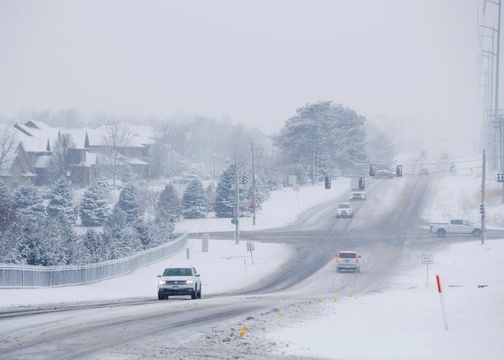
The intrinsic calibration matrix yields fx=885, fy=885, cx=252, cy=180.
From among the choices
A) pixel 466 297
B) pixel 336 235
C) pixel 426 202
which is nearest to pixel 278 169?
pixel 426 202

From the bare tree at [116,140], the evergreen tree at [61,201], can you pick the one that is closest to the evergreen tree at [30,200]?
the evergreen tree at [61,201]

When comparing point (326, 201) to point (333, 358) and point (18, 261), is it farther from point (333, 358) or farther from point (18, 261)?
point (333, 358)

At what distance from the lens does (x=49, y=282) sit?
154 ft

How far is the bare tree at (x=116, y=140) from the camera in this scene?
167m

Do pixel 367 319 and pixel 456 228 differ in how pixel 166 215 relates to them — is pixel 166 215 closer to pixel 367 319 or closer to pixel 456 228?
pixel 456 228

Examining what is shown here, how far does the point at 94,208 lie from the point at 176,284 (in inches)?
2843

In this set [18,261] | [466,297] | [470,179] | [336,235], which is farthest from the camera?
[470,179]

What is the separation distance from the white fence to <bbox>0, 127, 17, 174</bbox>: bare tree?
69918 millimetres

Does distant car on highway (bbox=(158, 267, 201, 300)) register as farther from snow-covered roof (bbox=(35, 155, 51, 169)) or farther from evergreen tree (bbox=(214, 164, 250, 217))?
snow-covered roof (bbox=(35, 155, 51, 169))

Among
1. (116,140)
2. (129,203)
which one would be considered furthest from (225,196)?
(116,140)

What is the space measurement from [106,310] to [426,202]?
93639 mm

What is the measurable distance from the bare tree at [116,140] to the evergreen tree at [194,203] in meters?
46.7

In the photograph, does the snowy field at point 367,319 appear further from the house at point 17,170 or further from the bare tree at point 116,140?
the bare tree at point 116,140

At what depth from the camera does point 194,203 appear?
11431 centimetres
